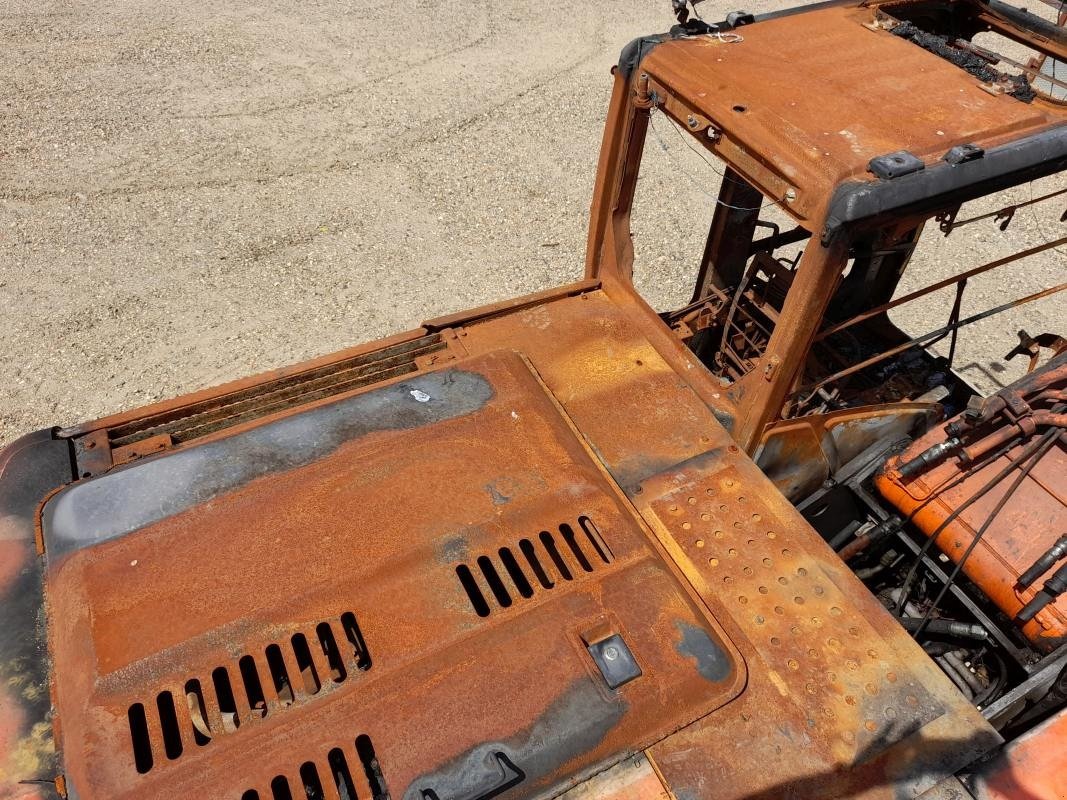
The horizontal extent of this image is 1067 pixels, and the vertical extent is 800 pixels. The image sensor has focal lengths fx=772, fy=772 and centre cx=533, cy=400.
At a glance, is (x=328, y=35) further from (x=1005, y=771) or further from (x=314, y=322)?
(x=1005, y=771)

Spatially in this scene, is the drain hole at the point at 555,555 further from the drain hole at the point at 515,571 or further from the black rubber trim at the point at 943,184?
the black rubber trim at the point at 943,184

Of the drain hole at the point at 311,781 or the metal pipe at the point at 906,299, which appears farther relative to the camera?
the metal pipe at the point at 906,299

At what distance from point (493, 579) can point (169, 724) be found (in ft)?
2.78

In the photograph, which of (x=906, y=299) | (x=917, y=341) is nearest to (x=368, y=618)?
(x=906, y=299)

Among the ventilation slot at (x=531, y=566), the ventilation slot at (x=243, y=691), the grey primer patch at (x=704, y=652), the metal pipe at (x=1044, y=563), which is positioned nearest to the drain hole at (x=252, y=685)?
the ventilation slot at (x=243, y=691)

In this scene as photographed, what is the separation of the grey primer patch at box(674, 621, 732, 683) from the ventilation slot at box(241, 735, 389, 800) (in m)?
0.79

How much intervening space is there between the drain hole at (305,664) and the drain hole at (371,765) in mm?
166

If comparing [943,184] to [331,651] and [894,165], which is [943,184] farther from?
[331,651]

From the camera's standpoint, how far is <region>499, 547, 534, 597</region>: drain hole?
6.92 ft

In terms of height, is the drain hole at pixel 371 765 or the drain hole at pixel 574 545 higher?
the drain hole at pixel 574 545

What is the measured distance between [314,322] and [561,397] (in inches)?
124

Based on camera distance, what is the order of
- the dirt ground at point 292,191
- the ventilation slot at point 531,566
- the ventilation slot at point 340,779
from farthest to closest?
the dirt ground at point 292,191 < the ventilation slot at point 531,566 < the ventilation slot at point 340,779

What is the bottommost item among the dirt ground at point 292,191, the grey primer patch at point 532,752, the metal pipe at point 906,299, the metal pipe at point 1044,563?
the metal pipe at point 1044,563

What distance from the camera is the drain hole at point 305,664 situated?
1.88m
